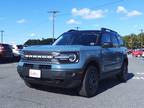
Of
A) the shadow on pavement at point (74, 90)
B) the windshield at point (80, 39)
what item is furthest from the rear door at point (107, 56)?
the shadow on pavement at point (74, 90)

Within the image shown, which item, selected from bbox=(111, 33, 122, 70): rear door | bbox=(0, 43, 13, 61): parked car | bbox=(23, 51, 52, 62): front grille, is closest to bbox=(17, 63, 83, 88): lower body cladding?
bbox=(23, 51, 52, 62): front grille

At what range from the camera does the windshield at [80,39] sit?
9477 millimetres

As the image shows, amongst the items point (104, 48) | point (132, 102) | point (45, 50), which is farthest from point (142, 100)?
point (45, 50)

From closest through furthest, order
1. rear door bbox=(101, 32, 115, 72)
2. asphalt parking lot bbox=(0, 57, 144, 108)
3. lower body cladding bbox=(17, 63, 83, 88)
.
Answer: asphalt parking lot bbox=(0, 57, 144, 108) < lower body cladding bbox=(17, 63, 83, 88) < rear door bbox=(101, 32, 115, 72)

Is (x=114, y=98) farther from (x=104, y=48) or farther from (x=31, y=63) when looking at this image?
(x=31, y=63)

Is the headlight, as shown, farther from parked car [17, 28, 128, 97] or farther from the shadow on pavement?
the shadow on pavement

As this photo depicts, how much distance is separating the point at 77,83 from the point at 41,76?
2.98ft

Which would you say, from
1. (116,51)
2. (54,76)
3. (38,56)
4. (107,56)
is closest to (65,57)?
(54,76)

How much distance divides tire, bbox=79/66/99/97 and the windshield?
1.05m

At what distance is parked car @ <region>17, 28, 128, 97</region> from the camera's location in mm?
7750

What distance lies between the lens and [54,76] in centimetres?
770

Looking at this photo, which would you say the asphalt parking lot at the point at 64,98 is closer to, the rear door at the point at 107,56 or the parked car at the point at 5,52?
the rear door at the point at 107,56

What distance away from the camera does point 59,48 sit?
7918mm

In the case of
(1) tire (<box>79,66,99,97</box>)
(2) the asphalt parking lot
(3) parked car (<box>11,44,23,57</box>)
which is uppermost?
(3) parked car (<box>11,44,23,57</box>)
